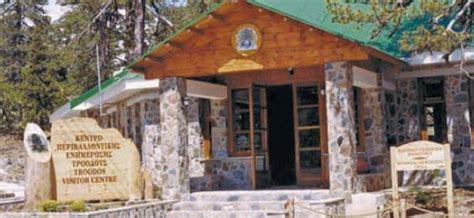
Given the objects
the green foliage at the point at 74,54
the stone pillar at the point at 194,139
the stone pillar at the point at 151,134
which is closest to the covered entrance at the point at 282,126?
the stone pillar at the point at 194,139

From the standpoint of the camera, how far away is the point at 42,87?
2934 centimetres

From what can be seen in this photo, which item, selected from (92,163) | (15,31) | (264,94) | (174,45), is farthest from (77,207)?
(15,31)

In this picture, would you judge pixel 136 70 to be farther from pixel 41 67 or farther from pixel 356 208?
pixel 41 67

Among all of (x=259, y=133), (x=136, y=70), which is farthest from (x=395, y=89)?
(x=136, y=70)

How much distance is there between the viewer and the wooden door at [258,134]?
16.9m

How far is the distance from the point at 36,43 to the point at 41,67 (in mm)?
1195

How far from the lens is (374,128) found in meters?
16.6

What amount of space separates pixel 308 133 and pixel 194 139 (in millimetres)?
3270

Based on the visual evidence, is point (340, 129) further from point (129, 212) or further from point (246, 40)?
point (129, 212)

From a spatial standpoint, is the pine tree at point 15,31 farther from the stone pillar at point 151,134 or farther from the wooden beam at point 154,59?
the wooden beam at point 154,59

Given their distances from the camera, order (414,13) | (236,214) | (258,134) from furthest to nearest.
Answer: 1. (258,134)
2. (236,214)
3. (414,13)

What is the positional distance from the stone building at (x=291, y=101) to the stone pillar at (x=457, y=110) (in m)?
0.02

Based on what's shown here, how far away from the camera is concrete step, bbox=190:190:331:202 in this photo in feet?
48.5

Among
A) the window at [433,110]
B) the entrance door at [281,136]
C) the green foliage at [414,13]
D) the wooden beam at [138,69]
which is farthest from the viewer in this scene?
the entrance door at [281,136]
